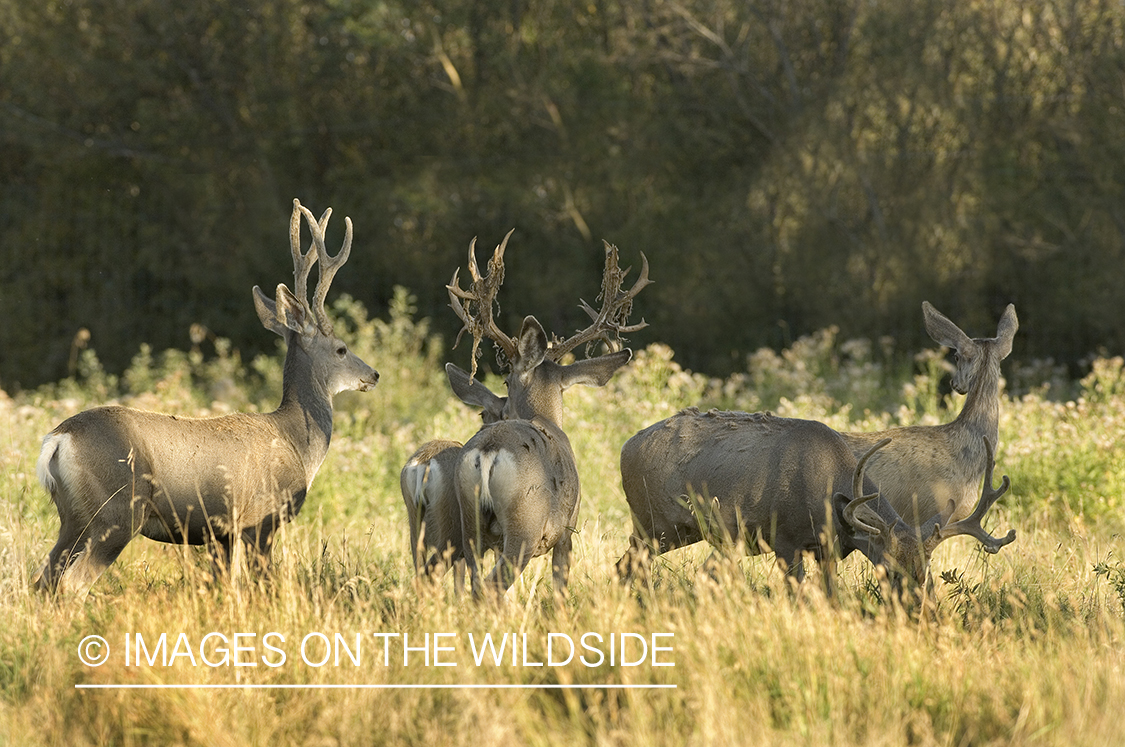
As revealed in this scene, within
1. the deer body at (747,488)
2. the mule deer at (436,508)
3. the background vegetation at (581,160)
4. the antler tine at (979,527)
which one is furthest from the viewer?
the background vegetation at (581,160)

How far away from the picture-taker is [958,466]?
6.01m

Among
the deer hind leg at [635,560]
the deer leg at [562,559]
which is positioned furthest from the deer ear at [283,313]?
the deer hind leg at [635,560]

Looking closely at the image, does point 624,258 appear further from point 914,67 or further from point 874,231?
point 914,67

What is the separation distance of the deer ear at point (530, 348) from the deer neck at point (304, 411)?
3.57ft

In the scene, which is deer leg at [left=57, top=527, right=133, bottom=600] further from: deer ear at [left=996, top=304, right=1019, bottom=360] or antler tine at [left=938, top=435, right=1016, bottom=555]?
deer ear at [left=996, top=304, right=1019, bottom=360]

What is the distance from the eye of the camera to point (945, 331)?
6.39 m

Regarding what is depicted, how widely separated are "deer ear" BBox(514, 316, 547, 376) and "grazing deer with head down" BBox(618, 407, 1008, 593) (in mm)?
666

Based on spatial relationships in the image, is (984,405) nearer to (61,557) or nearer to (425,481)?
(425,481)

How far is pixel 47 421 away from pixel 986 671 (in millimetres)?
7893

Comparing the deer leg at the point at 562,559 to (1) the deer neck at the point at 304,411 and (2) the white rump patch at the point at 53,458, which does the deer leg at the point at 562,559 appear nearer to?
(1) the deer neck at the point at 304,411

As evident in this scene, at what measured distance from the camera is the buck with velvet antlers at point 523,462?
527 centimetres

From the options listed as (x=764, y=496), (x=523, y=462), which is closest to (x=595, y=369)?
(x=523, y=462)

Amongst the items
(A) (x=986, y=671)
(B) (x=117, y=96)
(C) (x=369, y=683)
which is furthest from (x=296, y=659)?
(B) (x=117, y=96)

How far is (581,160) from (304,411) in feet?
32.7
